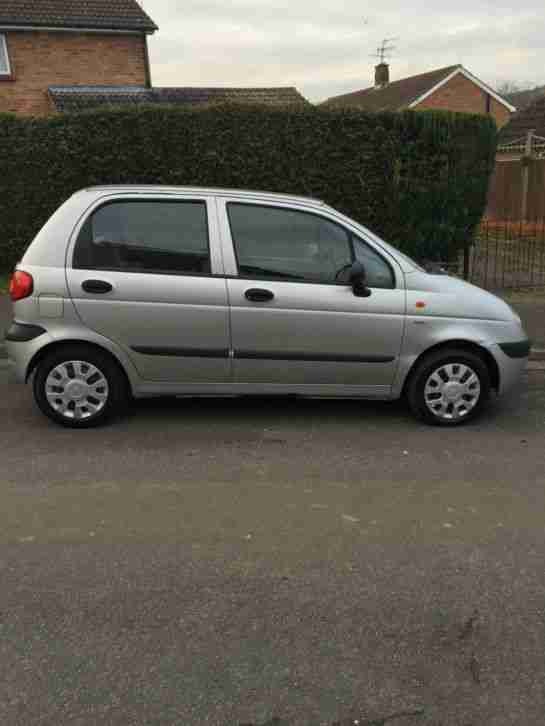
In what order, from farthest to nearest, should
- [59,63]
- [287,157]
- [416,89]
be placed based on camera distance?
[416,89] → [59,63] → [287,157]

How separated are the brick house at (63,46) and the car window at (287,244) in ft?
48.4

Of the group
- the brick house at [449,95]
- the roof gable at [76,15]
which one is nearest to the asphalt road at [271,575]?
the roof gable at [76,15]

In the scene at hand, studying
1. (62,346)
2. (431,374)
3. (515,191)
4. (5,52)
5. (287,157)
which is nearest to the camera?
(62,346)

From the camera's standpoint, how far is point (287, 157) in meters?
9.41

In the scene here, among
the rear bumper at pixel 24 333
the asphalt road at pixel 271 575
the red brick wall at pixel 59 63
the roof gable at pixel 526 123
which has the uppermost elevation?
the red brick wall at pixel 59 63

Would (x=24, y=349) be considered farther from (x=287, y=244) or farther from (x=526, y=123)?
(x=526, y=123)

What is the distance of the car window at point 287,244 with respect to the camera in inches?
182

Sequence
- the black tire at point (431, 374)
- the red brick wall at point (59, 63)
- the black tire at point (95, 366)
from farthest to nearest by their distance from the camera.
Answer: the red brick wall at point (59, 63)
the black tire at point (431, 374)
the black tire at point (95, 366)

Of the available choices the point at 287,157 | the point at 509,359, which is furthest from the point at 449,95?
the point at 509,359

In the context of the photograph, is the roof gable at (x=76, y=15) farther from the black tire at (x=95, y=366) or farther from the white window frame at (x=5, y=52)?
the black tire at (x=95, y=366)

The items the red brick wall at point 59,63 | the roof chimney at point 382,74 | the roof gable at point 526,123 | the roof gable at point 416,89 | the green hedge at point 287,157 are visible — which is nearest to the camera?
the green hedge at point 287,157

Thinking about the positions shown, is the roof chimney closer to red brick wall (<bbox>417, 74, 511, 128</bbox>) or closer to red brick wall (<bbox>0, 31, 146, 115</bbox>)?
red brick wall (<bbox>417, 74, 511, 128</bbox>)

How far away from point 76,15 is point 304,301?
1627 cm

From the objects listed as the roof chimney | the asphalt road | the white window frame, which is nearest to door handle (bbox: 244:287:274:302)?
the asphalt road
